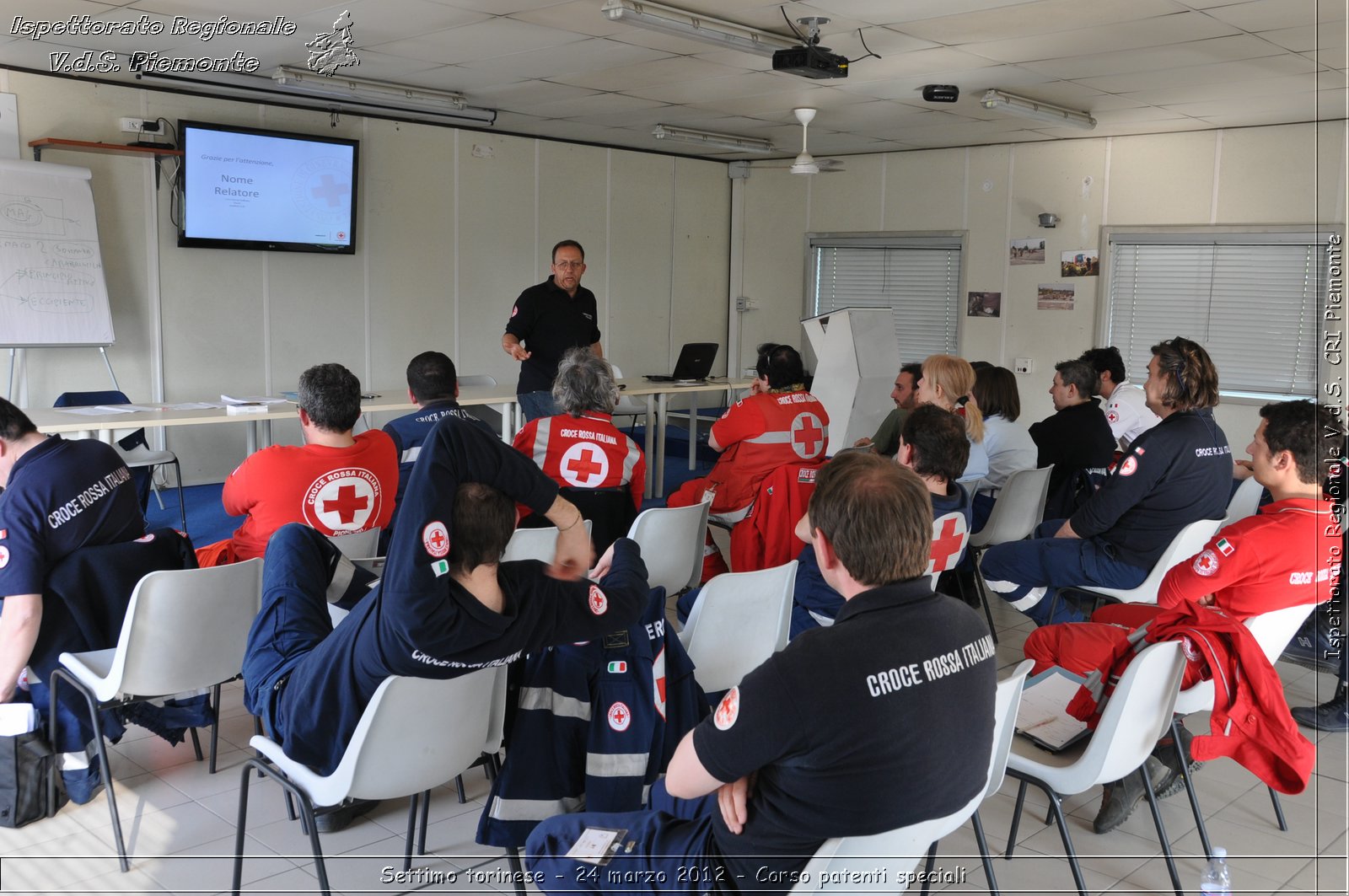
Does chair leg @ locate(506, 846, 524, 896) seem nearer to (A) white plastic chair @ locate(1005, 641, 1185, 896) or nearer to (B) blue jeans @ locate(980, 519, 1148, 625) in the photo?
(A) white plastic chair @ locate(1005, 641, 1185, 896)

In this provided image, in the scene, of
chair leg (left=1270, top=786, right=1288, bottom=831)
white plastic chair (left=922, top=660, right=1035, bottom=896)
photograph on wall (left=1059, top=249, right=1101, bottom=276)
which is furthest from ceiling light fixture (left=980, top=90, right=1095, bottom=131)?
white plastic chair (left=922, top=660, right=1035, bottom=896)

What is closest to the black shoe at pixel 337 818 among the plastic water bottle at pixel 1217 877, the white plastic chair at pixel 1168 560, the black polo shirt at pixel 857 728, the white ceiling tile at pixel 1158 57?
the black polo shirt at pixel 857 728

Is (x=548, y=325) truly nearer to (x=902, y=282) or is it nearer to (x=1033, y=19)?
(x=1033, y=19)

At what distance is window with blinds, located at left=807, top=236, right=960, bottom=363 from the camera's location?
9.49 metres

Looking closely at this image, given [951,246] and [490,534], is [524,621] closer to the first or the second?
[490,534]

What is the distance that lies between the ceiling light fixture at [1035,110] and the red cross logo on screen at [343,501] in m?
4.85

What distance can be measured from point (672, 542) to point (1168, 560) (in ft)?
5.90

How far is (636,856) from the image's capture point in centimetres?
179

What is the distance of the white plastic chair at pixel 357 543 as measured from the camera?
3305 millimetres

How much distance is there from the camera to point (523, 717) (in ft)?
7.26

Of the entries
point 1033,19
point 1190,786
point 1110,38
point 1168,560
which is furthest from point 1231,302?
point 1190,786

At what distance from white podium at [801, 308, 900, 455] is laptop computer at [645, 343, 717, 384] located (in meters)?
1.63

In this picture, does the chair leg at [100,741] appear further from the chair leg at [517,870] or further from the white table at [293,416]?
the white table at [293,416]

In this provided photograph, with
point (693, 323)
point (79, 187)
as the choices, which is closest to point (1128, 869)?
point (79, 187)
